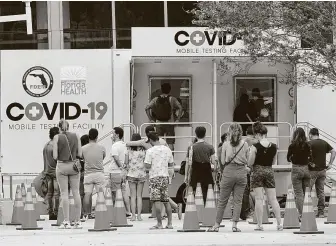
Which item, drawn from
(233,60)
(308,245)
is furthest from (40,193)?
(308,245)

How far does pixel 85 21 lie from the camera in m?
29.8

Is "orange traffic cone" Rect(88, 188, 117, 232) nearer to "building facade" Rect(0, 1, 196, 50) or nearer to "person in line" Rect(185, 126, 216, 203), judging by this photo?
"person in line" Rect(185, 126, 216, 203)

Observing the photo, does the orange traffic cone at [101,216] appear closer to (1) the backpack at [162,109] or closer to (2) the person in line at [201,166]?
(2) the person in line at [201,166]

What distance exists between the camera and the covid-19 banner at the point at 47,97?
80.3ft

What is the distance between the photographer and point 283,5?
22.1m

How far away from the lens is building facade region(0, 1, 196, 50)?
29516 millimetres

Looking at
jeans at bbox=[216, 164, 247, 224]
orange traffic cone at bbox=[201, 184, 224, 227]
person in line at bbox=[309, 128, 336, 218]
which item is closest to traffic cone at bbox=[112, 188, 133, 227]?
orange traffic cone at bbox=[201, 184, 224, 227]

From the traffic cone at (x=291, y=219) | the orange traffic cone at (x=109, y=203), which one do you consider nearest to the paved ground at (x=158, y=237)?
the traffic cone at (x=291, y=219)

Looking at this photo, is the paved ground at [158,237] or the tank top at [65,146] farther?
the tank top at [65,146]

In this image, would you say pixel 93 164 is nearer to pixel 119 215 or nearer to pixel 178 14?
pixel 119 215

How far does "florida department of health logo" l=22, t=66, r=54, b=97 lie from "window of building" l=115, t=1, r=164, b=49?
19.0 feet

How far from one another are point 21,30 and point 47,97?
544 cm

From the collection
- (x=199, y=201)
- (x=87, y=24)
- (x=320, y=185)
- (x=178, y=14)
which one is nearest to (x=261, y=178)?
(x=199, y=201)

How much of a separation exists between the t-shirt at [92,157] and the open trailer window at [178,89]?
526cm
